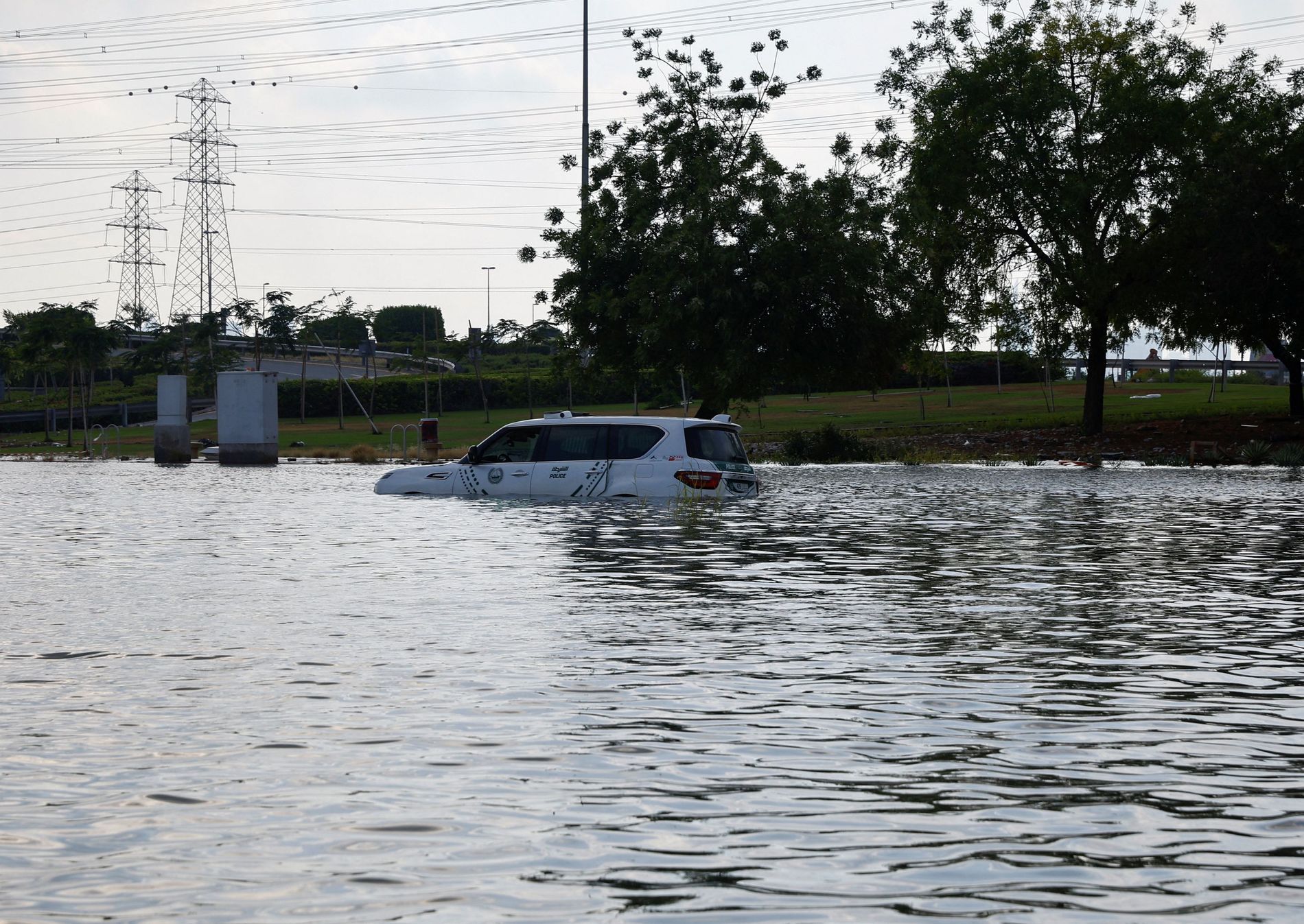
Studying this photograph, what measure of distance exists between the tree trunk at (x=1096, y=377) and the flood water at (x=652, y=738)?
36526mm

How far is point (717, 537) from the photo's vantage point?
18703 millimetres

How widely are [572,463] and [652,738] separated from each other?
57.7 feet

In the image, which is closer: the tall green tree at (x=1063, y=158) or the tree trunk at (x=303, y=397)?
the tall green tree at (x=1063, y=158)

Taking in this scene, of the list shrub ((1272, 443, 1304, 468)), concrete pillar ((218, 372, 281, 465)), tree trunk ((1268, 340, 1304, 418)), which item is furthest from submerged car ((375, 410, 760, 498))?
tree trunk ((1268, 340, 1304, 418))

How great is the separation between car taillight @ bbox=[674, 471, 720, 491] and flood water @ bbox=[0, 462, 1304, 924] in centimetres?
774

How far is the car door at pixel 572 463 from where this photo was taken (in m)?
24.3

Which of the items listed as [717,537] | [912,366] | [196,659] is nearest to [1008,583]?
[717,537]

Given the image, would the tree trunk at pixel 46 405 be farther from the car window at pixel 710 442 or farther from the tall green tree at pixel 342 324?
the car window at pixel 710 442

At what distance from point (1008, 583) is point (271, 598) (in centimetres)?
601

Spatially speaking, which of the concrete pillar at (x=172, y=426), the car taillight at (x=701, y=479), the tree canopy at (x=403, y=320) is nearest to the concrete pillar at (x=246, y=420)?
the concrete pillar at (x=172, y=426)

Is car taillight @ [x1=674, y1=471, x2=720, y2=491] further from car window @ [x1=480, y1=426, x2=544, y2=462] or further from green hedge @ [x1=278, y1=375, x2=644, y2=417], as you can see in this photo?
green hedge @ [x1=278, y1=375, x2=644, y2=417]

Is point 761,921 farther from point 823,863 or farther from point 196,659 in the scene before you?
point 196,659

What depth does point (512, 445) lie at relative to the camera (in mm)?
25344

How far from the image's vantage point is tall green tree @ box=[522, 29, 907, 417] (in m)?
44.5
